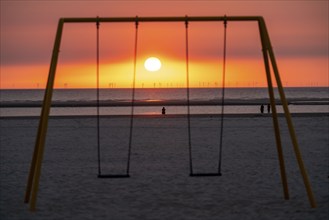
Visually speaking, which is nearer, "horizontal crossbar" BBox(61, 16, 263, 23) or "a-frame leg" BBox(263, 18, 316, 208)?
"a-frame leg" BBox(263, 18, 316, 208)

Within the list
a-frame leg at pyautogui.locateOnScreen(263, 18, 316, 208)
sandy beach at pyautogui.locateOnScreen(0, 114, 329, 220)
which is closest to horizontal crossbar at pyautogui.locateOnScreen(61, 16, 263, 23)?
a-frame leg at pyautogui.locateOnScreen(263, 18, 316, 208)

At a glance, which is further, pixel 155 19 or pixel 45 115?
pixel 155 19

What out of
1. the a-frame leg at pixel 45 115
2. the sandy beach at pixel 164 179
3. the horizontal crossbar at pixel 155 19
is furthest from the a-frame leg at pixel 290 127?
the a-frame leg at pixel 45 115

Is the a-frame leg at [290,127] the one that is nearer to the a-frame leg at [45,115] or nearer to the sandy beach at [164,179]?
the sandy beach at [164,179]

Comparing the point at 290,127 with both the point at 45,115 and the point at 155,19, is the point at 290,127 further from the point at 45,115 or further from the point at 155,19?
the point at 45,115

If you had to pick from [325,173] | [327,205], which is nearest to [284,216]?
[327,205]

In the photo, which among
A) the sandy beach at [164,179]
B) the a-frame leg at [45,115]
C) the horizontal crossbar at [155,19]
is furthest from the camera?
the horizontal crossbar at [155,19]

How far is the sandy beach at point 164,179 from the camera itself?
832 centimetres

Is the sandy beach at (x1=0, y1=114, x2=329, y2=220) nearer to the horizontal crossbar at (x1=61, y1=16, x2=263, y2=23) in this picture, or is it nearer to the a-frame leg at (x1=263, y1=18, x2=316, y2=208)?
the a-frame leg at (x1=263, y1=18, x2=316, y2=208)

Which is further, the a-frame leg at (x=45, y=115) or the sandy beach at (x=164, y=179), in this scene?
the sandy beach at (x=164, y=179)

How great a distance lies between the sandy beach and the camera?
832 centimetres

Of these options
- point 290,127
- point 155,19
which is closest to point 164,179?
point 290,127

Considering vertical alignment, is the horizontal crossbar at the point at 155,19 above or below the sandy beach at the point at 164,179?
above

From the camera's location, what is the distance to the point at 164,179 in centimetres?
1116
